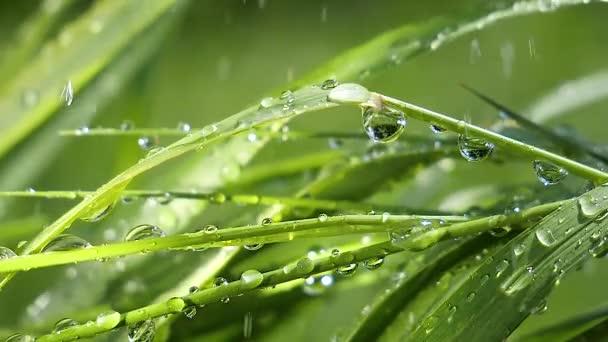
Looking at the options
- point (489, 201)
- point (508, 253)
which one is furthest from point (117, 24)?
point (508, 253)

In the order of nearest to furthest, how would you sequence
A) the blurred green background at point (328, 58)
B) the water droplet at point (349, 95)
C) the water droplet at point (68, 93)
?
the water droplet at point (349, 95), the water droplet at point (68, 93), the blurred green background at point (328, 58)

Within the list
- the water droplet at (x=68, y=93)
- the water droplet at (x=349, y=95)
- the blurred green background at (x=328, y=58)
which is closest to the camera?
the water droplet at (x=349, y=95)

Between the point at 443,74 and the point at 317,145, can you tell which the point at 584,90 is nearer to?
the point at 317,145

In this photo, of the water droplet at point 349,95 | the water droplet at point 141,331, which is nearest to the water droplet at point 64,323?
the water droplet at point 141,331

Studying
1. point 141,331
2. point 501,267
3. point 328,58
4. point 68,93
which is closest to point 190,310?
point 141,331

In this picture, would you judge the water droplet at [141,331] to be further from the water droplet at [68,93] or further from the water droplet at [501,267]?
the water droplet at [68,93]

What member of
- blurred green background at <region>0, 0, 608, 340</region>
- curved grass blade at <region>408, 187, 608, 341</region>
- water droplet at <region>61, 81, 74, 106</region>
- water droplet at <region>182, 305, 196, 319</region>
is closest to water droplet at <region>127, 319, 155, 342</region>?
water droplet at <region>182, 305, 196, 319</region>

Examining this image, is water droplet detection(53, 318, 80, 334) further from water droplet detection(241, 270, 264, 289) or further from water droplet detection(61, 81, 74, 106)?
water droplet detection(61, 81, 74, 106)

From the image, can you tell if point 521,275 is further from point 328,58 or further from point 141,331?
point 328,58
